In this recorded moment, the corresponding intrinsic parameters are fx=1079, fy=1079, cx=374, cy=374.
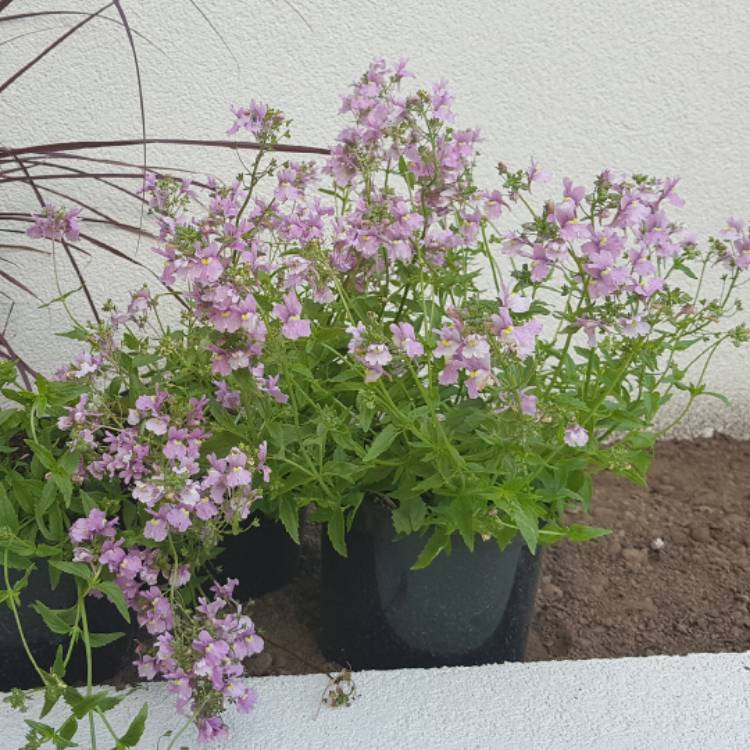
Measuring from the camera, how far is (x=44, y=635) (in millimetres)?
1617

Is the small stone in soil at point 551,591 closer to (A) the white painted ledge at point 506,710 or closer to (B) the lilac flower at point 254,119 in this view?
(A) the white painted ledge at point 506,710

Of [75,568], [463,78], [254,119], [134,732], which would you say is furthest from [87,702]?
[463,78]

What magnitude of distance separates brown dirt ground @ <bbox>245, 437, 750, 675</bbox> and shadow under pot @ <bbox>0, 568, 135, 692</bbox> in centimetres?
27

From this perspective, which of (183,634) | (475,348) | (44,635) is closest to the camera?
(475,348)

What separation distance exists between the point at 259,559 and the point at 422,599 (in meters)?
0.43

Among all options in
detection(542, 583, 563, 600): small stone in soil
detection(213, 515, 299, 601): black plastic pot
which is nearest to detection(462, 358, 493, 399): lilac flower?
detection(213, 515, 299, 601): black plastic pot

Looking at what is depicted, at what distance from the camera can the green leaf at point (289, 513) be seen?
1.48m

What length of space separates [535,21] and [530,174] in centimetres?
115

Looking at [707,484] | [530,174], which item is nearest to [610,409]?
[530,174]

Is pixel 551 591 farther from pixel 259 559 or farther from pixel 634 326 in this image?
pixel 634 326

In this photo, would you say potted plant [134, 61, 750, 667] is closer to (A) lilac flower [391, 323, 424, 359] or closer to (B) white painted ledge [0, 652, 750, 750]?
(A) lilac flower [391, 323, 424, 359]

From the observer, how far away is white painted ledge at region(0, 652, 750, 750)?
147cm

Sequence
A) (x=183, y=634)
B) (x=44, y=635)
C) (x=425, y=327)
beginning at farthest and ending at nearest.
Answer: (x=44, y=635), (x=425, y=327), (x=183, y=634)

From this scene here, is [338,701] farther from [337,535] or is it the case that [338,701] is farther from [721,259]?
[721,259]
